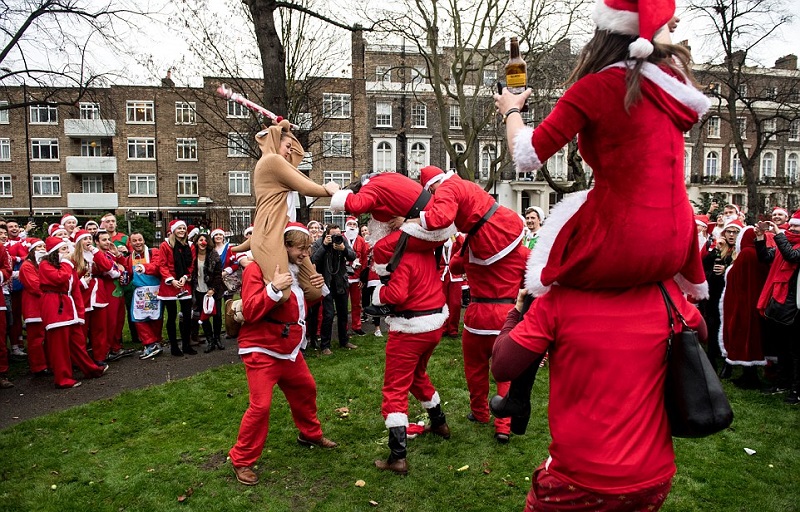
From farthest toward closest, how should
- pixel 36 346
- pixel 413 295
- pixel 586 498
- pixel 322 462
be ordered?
1. pixel 36 346
2. pixel 322 462
3. pixel 413 295
4. pixel 586 498

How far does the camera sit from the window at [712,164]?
50.3m

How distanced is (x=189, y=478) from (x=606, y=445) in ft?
12.9

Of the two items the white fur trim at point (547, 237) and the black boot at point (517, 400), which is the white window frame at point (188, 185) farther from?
the white fur trim at point (547, 237)

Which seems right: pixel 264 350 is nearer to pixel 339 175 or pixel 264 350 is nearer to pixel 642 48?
pixel 642 48

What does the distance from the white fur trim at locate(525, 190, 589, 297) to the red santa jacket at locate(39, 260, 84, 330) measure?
748cm

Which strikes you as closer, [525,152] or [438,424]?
[525,152]

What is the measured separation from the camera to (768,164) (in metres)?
51.7

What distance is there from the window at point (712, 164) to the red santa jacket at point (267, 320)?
55385 mm

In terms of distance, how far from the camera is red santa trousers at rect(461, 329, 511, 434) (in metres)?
5.03

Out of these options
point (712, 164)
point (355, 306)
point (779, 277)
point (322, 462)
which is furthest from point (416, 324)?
point (712, 164)

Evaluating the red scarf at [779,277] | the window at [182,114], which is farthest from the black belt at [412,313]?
the window at [182,114]

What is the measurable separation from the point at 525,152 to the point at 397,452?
11.2 feet

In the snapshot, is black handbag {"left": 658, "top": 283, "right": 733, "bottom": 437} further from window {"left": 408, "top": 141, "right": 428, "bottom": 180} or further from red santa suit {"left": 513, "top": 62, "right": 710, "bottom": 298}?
window {"left": 408, "top": 141, "right": 428, "bottom": 180}

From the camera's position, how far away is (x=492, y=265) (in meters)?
4.94
